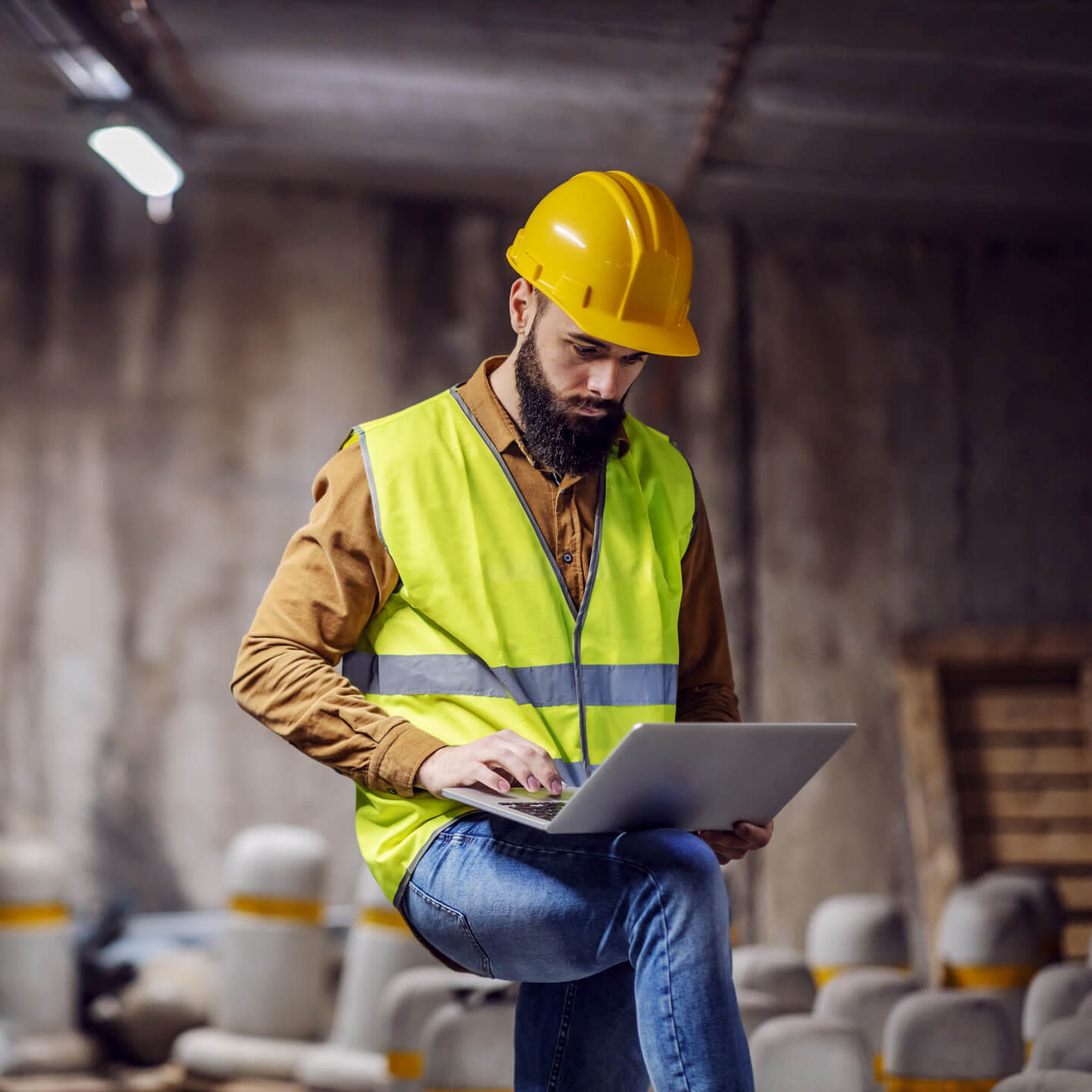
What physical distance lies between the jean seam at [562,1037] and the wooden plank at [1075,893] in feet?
15.7

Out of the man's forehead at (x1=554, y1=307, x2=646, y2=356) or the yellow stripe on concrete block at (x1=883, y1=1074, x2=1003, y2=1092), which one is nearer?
the man's forehead at (x1=554, y1=307, x2=646, y2=356)

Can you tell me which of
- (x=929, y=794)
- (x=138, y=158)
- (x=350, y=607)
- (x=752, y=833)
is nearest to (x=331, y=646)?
(x=350, y=607)

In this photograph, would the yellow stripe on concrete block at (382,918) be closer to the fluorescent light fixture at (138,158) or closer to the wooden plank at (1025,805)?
the wooden plank at (1025,805)

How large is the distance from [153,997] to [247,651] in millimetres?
4030

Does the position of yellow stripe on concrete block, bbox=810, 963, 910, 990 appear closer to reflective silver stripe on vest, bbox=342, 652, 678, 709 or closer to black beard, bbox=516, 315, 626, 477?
reflective silver stripe on vest, bbox=342, 652, 678, 709


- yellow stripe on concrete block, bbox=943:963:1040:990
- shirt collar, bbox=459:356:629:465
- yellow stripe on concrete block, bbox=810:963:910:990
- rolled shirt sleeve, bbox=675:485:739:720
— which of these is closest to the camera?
shirt collar, bbox=459:356:629:465

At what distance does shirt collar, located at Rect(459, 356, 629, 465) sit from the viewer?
276cm

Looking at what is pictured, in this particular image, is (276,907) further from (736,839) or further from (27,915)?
(736,839)

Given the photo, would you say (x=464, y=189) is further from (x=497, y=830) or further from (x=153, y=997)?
(x=497, y=830)

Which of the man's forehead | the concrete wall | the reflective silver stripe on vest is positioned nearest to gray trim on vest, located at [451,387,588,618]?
the reflective silver stripe on vest

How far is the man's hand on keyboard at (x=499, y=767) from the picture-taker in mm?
2197

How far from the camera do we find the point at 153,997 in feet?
Result: 19.5

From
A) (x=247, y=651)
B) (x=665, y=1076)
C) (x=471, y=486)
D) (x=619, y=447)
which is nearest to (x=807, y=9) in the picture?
(x=619, y=447)

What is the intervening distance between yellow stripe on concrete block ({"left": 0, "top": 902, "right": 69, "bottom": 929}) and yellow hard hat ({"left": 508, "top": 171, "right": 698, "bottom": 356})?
4199 millimetres
